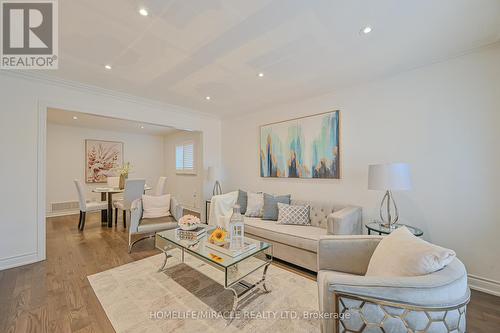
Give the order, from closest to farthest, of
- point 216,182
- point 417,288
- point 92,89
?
1. point 417,288
2. point 92,89
3. point 216,182

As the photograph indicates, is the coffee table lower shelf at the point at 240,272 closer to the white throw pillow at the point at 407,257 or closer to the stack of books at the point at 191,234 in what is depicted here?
the stack of books at the point at 191,234

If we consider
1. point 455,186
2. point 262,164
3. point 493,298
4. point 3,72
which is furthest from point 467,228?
point 3,72

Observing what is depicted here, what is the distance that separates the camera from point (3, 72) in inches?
104

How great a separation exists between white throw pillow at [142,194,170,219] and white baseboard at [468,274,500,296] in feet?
14.0

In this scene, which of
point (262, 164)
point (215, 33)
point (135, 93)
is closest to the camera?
point (215, 33)

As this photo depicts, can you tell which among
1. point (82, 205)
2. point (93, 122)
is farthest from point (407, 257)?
point (93, 122)

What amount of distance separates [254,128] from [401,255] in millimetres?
3589

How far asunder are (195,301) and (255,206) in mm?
1882

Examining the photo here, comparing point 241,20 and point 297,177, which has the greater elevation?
point 241,20

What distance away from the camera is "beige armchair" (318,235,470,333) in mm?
1026

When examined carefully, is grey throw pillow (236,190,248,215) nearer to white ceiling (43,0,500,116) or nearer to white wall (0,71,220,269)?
white ceiling (43,0,500,116)

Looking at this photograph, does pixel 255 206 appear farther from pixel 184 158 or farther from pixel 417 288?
pixel 184 158

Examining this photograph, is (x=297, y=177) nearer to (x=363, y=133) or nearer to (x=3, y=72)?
(x=363, y=133)

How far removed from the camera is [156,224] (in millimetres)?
3355
